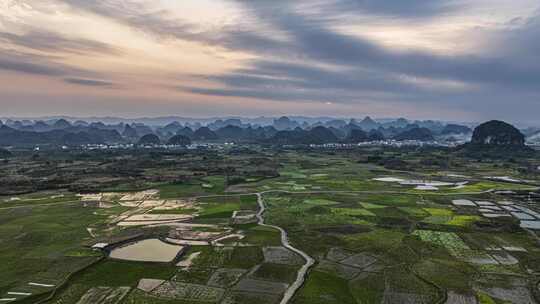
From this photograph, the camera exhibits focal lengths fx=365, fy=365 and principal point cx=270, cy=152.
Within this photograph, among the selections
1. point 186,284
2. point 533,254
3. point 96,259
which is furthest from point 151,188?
point 533,254

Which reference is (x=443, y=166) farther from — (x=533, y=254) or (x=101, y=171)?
(x=101, y=171)

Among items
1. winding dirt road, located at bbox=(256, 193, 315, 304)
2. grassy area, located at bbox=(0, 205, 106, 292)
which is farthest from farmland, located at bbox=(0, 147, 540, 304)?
winding dirt road, located at bbox=(256, 193, 315, 304)

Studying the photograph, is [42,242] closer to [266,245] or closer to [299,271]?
[266,245]

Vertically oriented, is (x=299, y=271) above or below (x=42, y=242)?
above

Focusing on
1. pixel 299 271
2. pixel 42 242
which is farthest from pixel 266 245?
pixel 42 242

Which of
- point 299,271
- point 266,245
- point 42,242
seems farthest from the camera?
point 42,242

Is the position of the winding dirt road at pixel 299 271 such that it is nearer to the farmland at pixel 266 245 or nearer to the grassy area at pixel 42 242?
the farmland at pixel 266 245

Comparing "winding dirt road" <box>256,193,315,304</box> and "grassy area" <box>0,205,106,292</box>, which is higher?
"winding dirt road" <box>256,193,315,304</box>

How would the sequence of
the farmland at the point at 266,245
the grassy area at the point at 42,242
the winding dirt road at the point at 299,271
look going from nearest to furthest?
the winding dirt road at the point at 299,271 < the farmland at the point at 266,245 < the grassy area at the point at 42,242

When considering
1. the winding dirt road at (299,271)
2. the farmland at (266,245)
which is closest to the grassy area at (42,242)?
the farmland at (266,245)

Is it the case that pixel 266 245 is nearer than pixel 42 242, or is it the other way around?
pixel 266 245

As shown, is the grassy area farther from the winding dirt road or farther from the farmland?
the winding dirt road

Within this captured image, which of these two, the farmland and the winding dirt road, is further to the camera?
the farmland
